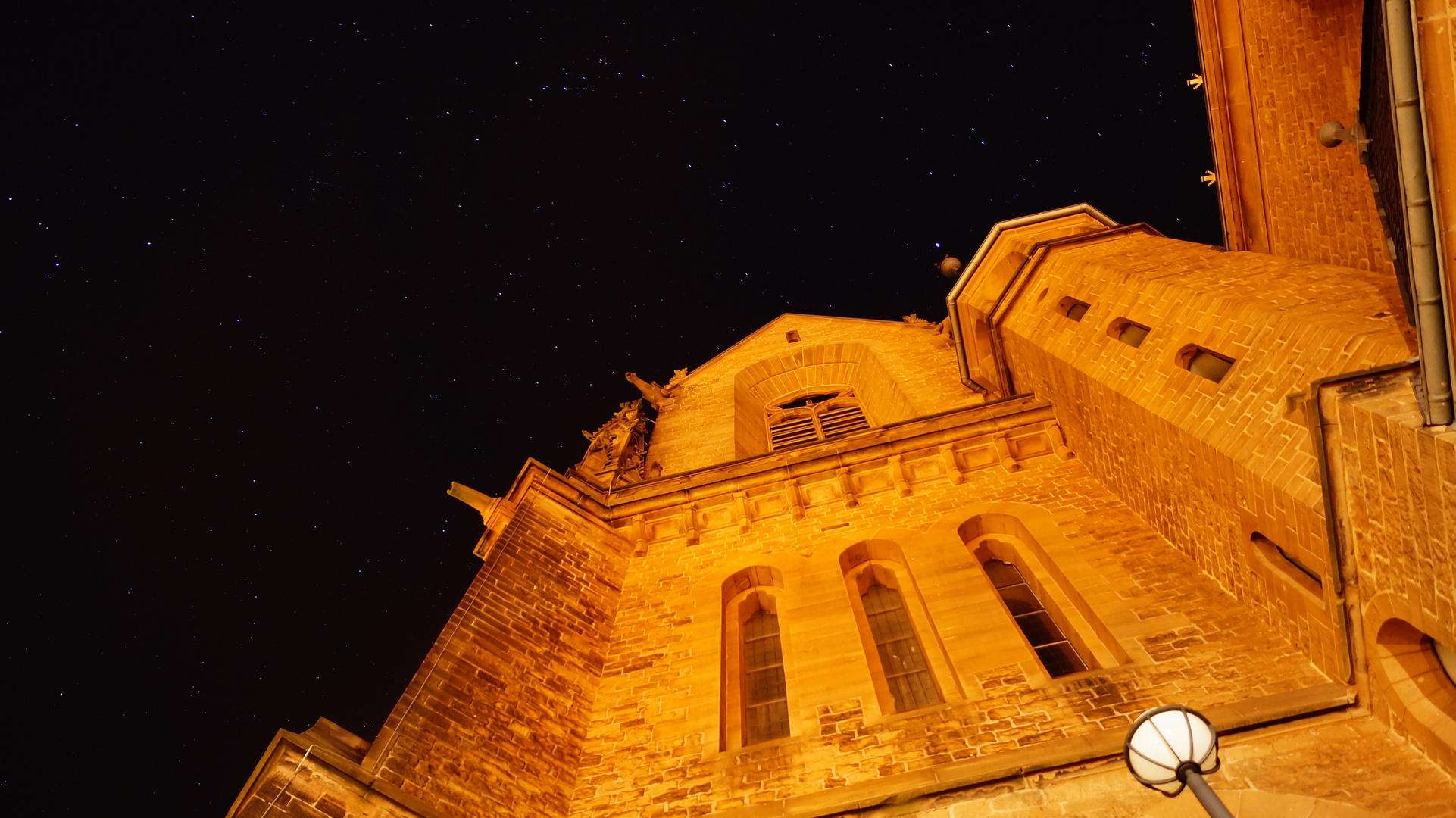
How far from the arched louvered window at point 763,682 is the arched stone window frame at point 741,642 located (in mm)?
74

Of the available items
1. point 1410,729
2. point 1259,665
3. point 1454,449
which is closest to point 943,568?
point 1259,665

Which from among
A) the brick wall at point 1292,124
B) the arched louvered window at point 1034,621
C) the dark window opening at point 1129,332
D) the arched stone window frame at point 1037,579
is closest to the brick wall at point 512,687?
the arched stone window frame at point 1037,579

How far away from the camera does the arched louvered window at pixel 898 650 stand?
384 inches

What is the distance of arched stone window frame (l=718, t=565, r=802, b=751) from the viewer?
9.58 meters

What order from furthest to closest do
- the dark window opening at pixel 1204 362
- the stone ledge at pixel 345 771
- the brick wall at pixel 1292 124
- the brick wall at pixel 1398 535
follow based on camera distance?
1. the brick wall at pixel 1292 124
2. the dark window opening at pixel 1204 362
3. the stone ledge at pixel 345 771
4. the brick wall at pixel 1398 535

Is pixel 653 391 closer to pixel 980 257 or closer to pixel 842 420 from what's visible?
pixel 842 420

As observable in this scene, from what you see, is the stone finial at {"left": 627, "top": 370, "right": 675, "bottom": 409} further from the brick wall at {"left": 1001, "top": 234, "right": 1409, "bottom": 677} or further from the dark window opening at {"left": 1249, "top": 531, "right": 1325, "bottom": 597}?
the dark window opening at {"left": 1249, "top": 531, "right": 1325, "bottom": 597}

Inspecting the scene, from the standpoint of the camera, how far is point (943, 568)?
11.3 m

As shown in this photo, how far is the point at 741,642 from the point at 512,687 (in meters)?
3.42

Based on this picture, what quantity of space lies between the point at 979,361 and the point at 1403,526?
10.7 meters

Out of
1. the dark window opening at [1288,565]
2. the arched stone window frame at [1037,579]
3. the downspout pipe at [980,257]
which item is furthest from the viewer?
the downspout pipe at [980,257]

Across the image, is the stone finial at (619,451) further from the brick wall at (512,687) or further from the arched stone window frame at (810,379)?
the brick wall at (512,687)

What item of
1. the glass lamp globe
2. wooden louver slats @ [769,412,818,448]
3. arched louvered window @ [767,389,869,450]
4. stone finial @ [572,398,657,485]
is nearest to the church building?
stone finial @ [572,398,657,485]

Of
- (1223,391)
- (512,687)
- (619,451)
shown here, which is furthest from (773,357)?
(512,687)
